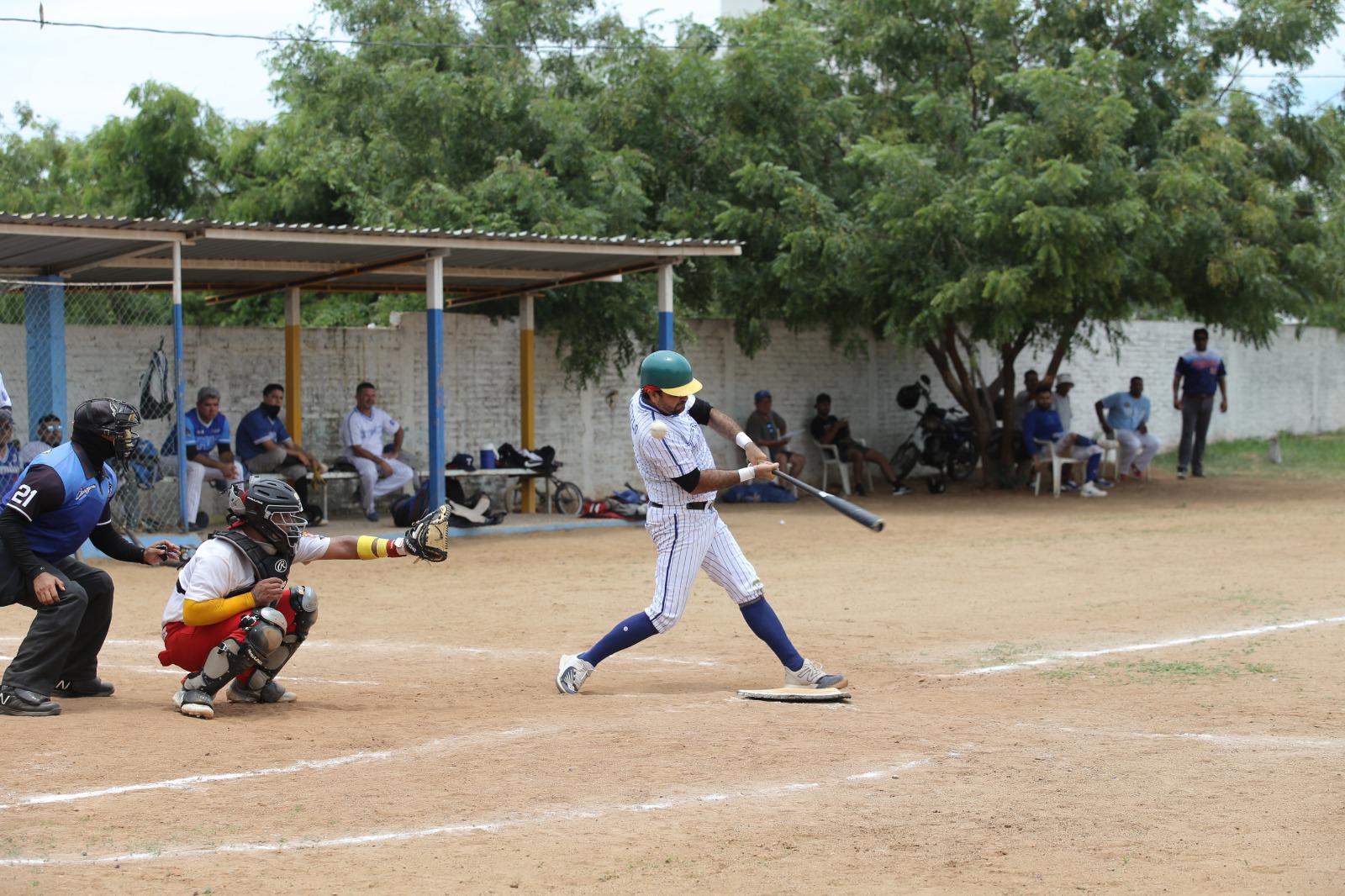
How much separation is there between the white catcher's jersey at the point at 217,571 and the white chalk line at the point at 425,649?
7.07 feet

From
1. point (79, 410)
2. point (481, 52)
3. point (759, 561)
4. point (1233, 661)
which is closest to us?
point (79, 410)

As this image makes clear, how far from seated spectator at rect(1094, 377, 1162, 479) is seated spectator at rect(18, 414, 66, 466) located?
49.7 ft

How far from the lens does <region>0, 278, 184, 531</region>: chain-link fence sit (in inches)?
591

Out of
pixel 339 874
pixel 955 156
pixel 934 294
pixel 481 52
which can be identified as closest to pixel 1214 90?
pixel 955 156

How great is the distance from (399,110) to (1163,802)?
18.2 meters

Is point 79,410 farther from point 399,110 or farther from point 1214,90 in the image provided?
point 1214,90

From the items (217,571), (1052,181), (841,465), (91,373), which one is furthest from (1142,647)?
(841,465)

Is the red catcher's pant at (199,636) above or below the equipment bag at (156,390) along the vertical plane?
below

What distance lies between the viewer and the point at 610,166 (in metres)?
20.4

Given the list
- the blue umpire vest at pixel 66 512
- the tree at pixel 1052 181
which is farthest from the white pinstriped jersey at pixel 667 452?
the tree at pixel 1052 181

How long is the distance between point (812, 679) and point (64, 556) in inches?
153

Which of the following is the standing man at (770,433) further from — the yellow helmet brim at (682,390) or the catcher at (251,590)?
the catcher at (251,590)

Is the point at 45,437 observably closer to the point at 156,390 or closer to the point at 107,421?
the point at 156,390

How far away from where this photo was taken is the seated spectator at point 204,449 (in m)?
15.8
